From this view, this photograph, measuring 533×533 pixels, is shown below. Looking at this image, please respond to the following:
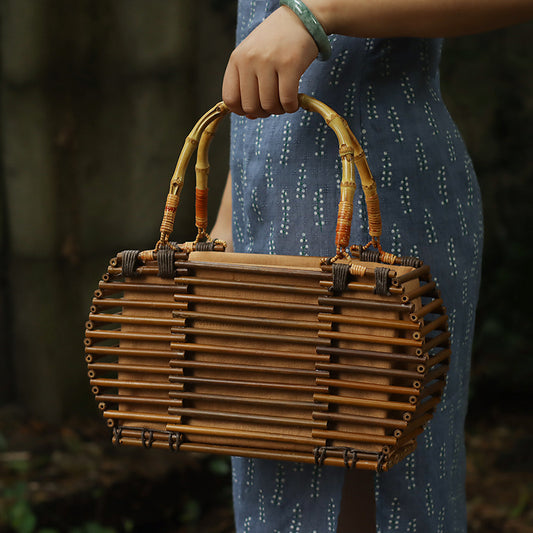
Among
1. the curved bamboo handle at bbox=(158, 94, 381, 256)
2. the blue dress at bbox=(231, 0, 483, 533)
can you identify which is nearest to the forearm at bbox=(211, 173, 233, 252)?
the blue dress at bbox=(231, 0, 483, 533)

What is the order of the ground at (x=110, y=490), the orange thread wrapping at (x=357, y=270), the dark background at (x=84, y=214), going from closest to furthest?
the orange thread wrapping at (x=357, y=270) < the ground at (x=110, y=490) < the dark background at (x=84, y=214)

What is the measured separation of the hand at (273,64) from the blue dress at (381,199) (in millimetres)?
138

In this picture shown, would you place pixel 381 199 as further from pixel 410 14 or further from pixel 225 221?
pixel 225 221

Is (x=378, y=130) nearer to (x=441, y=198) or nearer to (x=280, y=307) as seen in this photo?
(x=441, y=198)

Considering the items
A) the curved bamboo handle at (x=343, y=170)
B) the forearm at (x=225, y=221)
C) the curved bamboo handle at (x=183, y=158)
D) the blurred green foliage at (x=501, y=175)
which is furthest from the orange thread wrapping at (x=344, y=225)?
the blurred green foliage at (x=501, y=175)

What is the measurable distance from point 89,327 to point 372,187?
405 mm

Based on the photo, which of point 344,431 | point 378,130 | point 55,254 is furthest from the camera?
point 55,254

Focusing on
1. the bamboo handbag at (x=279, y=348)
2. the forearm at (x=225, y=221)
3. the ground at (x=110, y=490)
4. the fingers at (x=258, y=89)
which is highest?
the fingers at (x=258, y=89)

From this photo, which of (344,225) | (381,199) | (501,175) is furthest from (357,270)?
(501,175)

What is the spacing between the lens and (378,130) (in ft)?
3.35

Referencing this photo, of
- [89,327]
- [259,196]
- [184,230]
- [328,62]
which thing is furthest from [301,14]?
[184,230]

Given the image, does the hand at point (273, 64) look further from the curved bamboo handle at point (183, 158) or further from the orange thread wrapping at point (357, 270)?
the orange thread wrapping at point (357, 270)

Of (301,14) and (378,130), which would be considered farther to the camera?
(378,130)

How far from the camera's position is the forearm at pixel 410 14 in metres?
0.89
